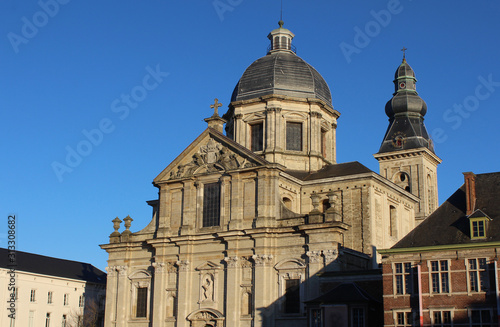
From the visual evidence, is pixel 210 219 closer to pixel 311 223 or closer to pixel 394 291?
pixel 311 223

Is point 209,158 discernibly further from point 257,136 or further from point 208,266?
point 208,266

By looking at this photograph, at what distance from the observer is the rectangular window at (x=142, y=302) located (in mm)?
48312

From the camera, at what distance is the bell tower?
75.1 meters

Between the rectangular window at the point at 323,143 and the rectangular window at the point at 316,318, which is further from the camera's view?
the rectangular window at the point at 323,143

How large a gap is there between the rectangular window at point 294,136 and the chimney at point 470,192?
1819cm

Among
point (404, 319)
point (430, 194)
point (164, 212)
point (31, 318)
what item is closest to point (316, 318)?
point (404, 319)

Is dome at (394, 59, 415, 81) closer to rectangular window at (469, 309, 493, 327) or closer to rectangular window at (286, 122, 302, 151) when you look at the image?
rectangular window at (286, 122, 302, 151)

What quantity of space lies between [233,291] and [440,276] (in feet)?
47.6

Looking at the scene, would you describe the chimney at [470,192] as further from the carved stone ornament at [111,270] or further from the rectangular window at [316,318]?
the carved stone ornament at [111,270]

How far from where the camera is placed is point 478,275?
108 ft

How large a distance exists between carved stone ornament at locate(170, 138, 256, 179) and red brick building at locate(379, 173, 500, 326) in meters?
14.0

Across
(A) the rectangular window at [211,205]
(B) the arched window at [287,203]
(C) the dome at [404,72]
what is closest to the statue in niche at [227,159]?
(A) the rectangular window at [211,205]

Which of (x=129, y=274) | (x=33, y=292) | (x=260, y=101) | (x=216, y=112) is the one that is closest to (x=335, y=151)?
(x=260, y=101)

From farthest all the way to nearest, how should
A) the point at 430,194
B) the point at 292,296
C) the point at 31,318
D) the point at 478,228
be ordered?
Result: the point at 430,194 → the point at 31,318 → the point at 292,296 → the point at 478,228
